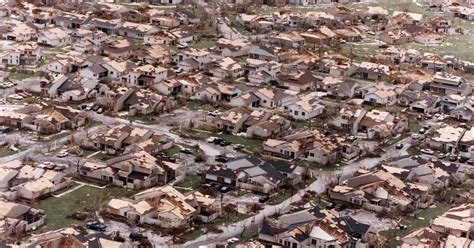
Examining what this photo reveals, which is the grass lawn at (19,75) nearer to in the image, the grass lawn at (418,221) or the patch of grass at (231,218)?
the patch of grass at (231,218)

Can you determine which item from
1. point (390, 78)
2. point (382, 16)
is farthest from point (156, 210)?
point (382, 16)

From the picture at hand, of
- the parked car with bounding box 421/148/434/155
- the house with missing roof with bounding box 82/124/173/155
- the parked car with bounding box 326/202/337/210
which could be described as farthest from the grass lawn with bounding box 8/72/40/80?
the parked car with bounding box 326/202/337/210

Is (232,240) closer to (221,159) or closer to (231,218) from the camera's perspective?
(231,218)

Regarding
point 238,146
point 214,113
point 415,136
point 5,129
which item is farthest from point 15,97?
point 415,136

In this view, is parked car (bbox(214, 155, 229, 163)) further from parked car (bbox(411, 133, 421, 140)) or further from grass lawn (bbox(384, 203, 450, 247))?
parked car (bbox(411, 133, 421, 140))

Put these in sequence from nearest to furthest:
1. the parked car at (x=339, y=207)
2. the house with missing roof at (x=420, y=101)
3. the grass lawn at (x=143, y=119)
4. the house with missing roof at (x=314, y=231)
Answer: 1. the house with missing roof at (x=314, y=231)
2. the parked car at (x=339, y=207)
3. the grass lawn at (x=143, y=119)
4. the house with missing roof at (x=420, y=101)

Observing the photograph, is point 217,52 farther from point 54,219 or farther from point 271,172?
point 54,219

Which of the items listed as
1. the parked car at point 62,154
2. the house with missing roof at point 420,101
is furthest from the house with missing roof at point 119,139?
the house with missing roof at point 420,101
